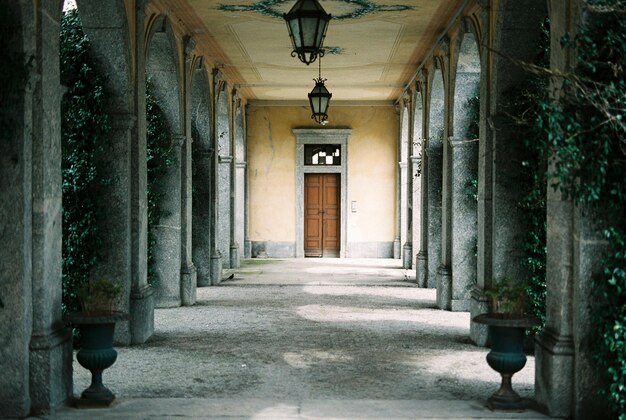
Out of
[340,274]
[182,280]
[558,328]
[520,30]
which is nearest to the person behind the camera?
[558,328]

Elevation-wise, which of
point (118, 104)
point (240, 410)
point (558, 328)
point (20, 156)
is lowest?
point (240, 410)

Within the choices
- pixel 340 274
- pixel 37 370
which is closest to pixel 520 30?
pixel 37 370

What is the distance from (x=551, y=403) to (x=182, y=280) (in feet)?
23.3

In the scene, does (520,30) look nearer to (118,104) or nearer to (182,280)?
(118,104)

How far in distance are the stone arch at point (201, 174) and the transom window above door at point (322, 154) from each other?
7.69 meters

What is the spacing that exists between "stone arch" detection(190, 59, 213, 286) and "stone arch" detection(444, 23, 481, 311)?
15.1ft

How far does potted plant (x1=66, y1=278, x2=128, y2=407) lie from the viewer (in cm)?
587

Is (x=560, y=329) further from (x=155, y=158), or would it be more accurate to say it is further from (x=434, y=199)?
(x=434, y=199)

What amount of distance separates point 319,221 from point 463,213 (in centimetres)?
1128

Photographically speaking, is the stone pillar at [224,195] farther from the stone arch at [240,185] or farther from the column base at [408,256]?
the column base at [408,256]

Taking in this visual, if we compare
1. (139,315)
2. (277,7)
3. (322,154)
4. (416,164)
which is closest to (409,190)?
(416,164)

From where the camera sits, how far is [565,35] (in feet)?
17.3

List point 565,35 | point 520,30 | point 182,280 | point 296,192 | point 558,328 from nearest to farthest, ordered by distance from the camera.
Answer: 1. point 565,35
2. point 558,328
3. point 520,30
4. point 182,280
5. point 296,192

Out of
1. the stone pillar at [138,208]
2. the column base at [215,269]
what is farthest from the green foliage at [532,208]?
the column base at [215,269]
